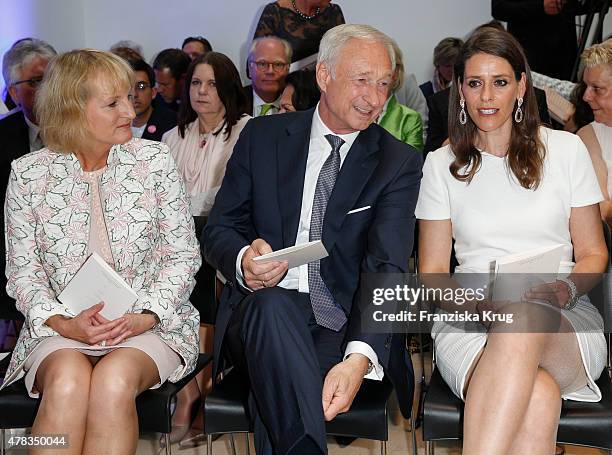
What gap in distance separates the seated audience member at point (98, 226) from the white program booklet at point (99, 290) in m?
0.03

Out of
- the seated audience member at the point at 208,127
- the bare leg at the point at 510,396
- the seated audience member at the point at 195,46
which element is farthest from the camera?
the seated audience member at the point at 195,46

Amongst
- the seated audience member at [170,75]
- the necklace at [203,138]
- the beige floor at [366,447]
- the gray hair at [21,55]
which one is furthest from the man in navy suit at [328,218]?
the seated audience member at [170,75]

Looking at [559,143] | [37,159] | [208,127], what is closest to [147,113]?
[208,127]

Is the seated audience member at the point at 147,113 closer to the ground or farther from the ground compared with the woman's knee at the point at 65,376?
farther from the ground

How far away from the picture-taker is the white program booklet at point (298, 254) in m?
2.34

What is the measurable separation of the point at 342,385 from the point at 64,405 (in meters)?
0.80

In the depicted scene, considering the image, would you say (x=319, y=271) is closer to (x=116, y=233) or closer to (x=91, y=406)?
(x=116, y=233)

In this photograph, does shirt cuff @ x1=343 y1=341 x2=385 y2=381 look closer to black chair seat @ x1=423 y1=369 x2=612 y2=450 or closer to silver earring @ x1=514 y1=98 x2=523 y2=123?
black chair seat @ x1=423 y1=369 x2=612 y2=450

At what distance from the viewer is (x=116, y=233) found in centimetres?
278

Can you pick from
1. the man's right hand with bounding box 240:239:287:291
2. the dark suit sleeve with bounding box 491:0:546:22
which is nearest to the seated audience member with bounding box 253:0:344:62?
the dark suit sleeve with bounding box 491:0:546:22

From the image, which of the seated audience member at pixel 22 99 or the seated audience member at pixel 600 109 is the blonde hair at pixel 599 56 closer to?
the seated audience member at pixel 600 109

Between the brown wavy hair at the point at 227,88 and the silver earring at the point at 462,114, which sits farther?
the brown wavy hair at the point at 227,88

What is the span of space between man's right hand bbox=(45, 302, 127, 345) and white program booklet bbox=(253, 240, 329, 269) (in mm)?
506

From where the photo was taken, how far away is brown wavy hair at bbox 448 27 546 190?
2.79 metres
